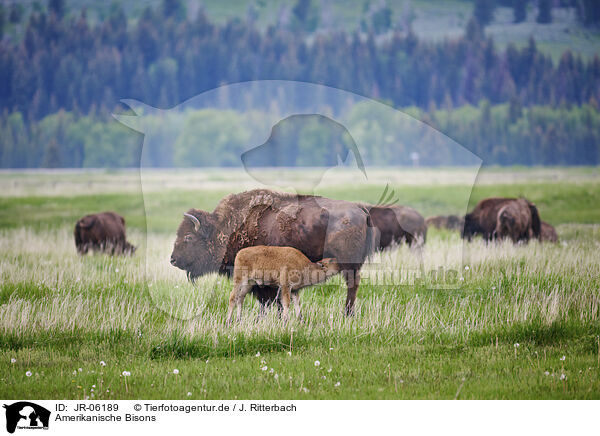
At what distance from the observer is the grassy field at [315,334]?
563cm

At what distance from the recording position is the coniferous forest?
825 inches

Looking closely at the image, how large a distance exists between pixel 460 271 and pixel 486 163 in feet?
64.4

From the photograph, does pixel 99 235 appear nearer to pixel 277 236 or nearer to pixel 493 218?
pixel 277 236

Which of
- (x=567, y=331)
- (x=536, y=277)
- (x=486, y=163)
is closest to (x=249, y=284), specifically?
(x=567, y=331)

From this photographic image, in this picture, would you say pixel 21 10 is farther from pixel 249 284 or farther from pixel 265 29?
pixel 249 284

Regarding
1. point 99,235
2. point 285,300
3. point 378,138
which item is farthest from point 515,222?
point 99,235

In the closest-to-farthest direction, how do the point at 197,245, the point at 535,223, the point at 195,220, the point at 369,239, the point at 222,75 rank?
1. the point at 195,220
2. the point at 197,245
3. the point at 369,239
4. the point at 535,223
5. the point at 222,75

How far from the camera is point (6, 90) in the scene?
2142 cm

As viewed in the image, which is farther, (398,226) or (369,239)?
(398,226)

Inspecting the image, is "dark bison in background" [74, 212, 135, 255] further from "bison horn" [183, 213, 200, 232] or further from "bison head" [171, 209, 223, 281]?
"bison horn" [183, 213, 200, 232]

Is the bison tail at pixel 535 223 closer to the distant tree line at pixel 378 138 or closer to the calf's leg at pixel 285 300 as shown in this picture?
the distant tree line at pixel 378 138

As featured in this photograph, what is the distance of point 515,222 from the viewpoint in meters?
13.3

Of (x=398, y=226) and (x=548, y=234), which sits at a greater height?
(x=398, y=226)
